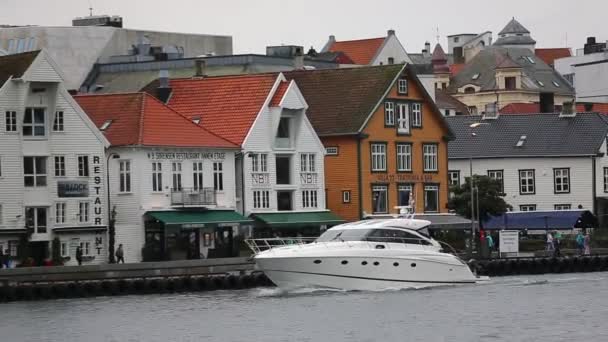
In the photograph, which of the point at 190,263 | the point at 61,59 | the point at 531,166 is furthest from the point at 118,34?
the point at 190,263

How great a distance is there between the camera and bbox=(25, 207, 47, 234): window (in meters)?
86.2

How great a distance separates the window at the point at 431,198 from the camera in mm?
108062

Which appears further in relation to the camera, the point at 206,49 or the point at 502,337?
the point at 206,49

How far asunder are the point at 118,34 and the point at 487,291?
65.9m

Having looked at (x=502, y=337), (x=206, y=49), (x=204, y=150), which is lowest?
(x=502, y=337)

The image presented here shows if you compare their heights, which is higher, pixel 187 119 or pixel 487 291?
pixel 187 119

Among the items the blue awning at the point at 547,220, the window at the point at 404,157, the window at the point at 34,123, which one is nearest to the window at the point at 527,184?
the blue awning at the point at 547,220

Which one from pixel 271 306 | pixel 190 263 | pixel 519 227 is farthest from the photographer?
pixel 519 227

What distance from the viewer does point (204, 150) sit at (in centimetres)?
9406

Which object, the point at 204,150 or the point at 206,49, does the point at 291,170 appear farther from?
the point at 206,49

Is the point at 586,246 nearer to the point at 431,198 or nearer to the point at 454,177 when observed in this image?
the point at 431,198

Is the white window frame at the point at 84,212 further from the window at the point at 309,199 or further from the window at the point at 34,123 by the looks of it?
the window at the point at 309,199

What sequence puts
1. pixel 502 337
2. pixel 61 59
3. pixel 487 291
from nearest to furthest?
pixel 502 337
pixel 487 291
pixel 61 59

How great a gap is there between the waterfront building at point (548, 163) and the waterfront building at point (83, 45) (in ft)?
72.9
